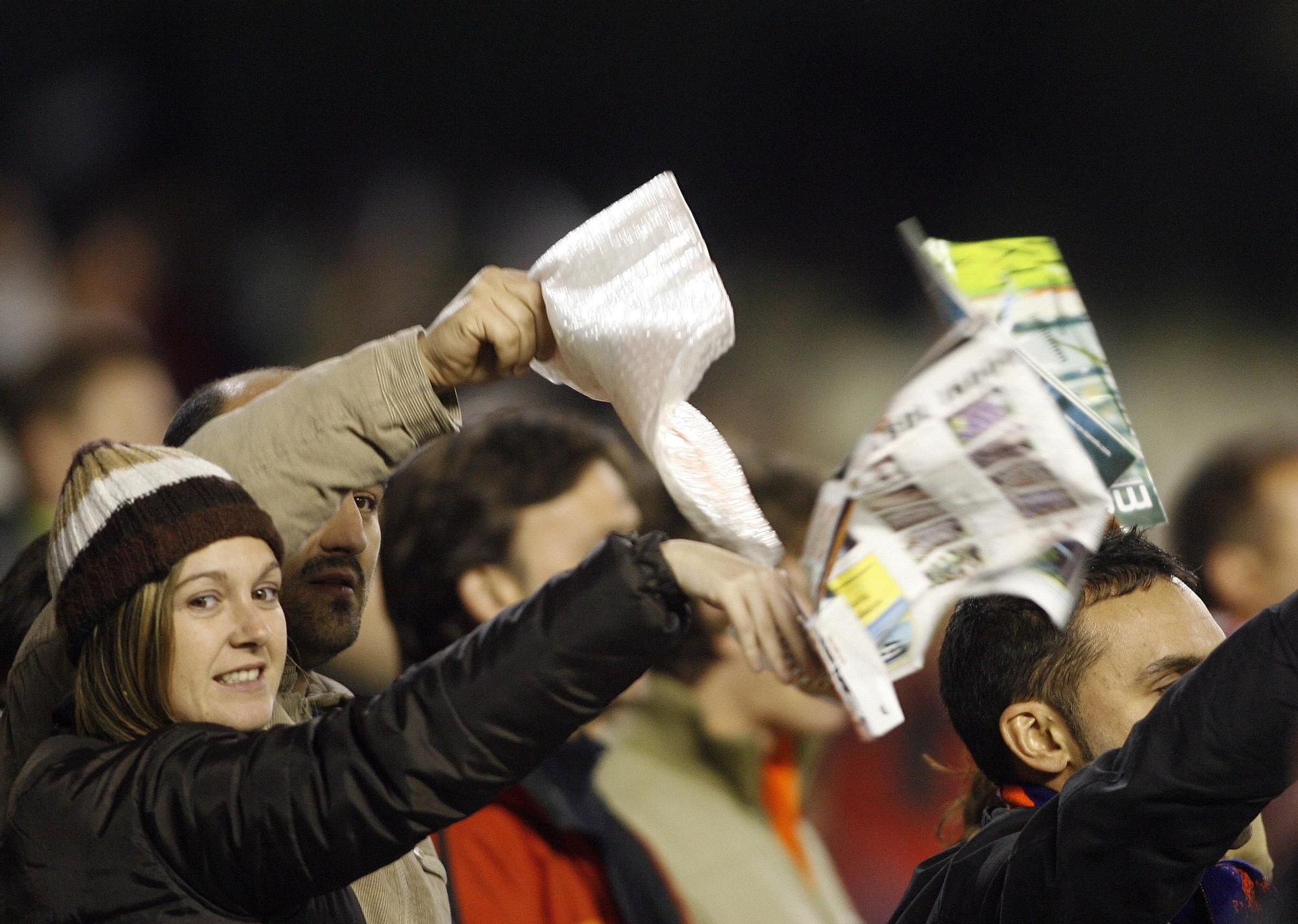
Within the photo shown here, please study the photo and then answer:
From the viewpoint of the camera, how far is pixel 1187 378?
11.5ft

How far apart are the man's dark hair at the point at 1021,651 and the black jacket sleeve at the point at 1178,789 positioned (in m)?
0.23

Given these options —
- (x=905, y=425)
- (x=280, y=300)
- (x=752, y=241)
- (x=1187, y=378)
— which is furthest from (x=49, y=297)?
(x=1187, y=378)

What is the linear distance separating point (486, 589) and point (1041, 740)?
1402mm

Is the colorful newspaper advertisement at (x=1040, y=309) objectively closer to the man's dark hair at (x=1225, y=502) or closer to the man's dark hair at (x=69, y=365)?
the man's dark hair at (x=1225, y=502)

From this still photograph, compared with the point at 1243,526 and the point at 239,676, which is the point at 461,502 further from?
the point at 1243,526

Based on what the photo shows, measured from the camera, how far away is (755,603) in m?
0.87

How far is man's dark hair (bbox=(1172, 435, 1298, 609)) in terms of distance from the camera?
3119 millimetres

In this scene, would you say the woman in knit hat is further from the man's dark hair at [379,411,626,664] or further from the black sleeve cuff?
the man's dark hair at [379,411,626,664]

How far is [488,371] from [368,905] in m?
0.49

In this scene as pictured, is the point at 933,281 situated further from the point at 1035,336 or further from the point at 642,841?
the point at 642,841

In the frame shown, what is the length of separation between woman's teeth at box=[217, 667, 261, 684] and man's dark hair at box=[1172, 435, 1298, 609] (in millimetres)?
2431

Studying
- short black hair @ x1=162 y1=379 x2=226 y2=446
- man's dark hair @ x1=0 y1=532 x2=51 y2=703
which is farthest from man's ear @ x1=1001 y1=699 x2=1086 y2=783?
man's dark hair @ x1=0 y1=532 x2=51 y2=703

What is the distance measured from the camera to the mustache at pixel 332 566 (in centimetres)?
148

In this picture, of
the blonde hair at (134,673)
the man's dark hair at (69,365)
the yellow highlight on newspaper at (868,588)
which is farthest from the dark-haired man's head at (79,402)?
the yellow highlight on newspaper at (868,588)
